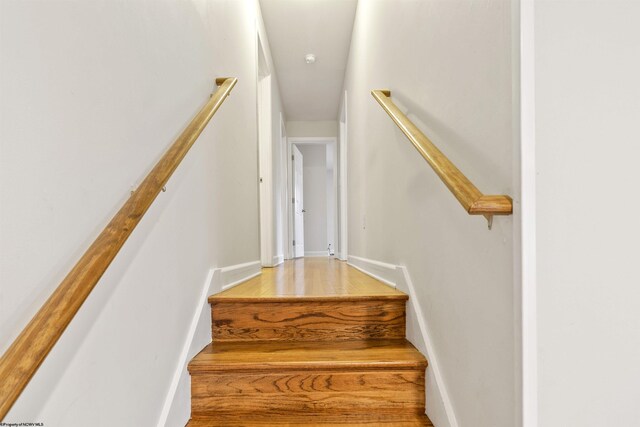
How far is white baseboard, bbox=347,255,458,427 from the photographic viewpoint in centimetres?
110

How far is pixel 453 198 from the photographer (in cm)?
108

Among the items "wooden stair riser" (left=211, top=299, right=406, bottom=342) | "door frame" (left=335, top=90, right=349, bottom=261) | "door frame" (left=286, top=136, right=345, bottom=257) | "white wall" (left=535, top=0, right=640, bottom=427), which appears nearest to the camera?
"white wall" (left=535, top=0, right=640, bottom=427)

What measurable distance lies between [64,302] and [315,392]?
945mm

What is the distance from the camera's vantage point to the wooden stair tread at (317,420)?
3.94 feet

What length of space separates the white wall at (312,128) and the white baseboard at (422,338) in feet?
14.8

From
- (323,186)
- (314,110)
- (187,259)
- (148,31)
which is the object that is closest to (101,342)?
(187,259)

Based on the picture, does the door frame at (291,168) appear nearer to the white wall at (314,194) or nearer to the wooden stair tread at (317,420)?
the white wall at (314,194)

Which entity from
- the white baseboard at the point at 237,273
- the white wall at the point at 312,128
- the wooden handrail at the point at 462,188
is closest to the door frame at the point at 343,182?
the white wall at the point at 312,128

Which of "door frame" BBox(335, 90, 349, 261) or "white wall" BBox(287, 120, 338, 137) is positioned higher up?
"white wall" BBox(287, 120, 338, 137)

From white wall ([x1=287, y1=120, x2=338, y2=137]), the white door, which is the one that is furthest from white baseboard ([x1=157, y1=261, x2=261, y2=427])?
white wall ([x1=287, y1=120, x2=338, y2=137])

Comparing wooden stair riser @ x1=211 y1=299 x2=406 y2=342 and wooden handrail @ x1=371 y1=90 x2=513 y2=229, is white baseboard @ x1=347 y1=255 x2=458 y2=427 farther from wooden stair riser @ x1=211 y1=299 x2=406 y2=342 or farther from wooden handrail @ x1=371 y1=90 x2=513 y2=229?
wooden handrail @ x1=371 y1=90 x2=513 y2=229

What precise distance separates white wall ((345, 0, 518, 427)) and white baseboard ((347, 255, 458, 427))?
2 centimetres

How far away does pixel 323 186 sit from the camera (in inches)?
317

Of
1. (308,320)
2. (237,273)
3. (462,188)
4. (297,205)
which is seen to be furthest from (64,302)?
(297,205)
